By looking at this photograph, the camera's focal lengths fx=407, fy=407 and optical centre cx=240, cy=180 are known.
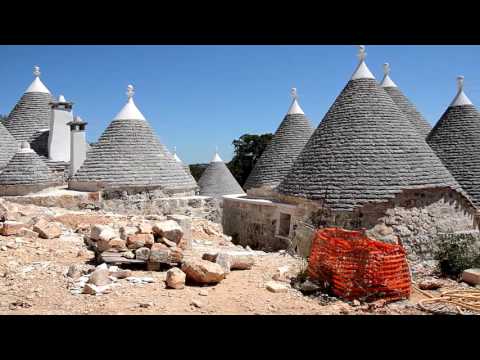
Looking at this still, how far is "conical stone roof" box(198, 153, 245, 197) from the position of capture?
17844 mm

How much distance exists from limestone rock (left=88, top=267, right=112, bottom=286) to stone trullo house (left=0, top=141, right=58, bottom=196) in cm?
783

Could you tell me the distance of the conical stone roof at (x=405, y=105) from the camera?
14891mm

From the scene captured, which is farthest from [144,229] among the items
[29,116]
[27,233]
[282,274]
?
[29,116]

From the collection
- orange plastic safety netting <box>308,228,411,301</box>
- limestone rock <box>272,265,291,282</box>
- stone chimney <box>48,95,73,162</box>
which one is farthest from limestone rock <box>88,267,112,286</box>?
stone chimney <box>48,95,73,162</box>

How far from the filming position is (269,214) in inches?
428

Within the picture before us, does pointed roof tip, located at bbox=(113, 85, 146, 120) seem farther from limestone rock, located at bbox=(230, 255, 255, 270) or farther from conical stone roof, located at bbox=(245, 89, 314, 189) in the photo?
limestone rock, located at bbox=(230, 255, 255, 270)

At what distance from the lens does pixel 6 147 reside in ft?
46.1

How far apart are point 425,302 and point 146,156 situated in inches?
370

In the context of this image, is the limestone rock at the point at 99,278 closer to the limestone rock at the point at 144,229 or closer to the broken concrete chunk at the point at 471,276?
the limestone rock at the point at 144,229

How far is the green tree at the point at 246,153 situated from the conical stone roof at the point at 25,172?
25482 mm

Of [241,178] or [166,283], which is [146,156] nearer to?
[166,283]

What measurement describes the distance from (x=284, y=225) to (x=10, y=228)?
20.2ft
